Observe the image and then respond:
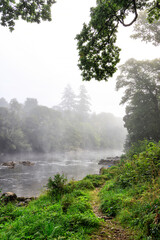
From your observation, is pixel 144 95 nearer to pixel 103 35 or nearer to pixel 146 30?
pixel 146 30

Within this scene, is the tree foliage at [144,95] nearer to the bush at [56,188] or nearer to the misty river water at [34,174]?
the misty river water at [34,174]

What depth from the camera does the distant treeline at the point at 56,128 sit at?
50562 millimetres

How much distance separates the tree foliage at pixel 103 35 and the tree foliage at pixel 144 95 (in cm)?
2010

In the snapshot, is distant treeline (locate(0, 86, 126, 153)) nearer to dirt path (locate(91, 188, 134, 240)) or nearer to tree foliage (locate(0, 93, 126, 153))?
tree foliage (locate(0, 93, 126, 153))

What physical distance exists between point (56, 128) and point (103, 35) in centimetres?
6566

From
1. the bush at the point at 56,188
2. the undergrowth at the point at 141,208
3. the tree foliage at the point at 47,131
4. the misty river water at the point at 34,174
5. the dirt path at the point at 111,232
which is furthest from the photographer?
the tree foliage at the point at 47,131

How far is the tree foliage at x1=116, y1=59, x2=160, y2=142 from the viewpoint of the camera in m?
24.3

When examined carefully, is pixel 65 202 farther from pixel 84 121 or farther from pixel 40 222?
pixel 84 121

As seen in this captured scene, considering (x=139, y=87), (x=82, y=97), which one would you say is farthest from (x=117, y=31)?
(x=82, y=97)

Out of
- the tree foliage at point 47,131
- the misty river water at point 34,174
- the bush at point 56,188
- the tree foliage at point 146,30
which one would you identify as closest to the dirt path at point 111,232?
the bush at point 56,188

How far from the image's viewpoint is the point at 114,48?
19.6 ft

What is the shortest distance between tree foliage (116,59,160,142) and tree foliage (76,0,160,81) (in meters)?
20.1

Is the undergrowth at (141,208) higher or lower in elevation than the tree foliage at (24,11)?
lower

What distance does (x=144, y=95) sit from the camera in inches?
984
